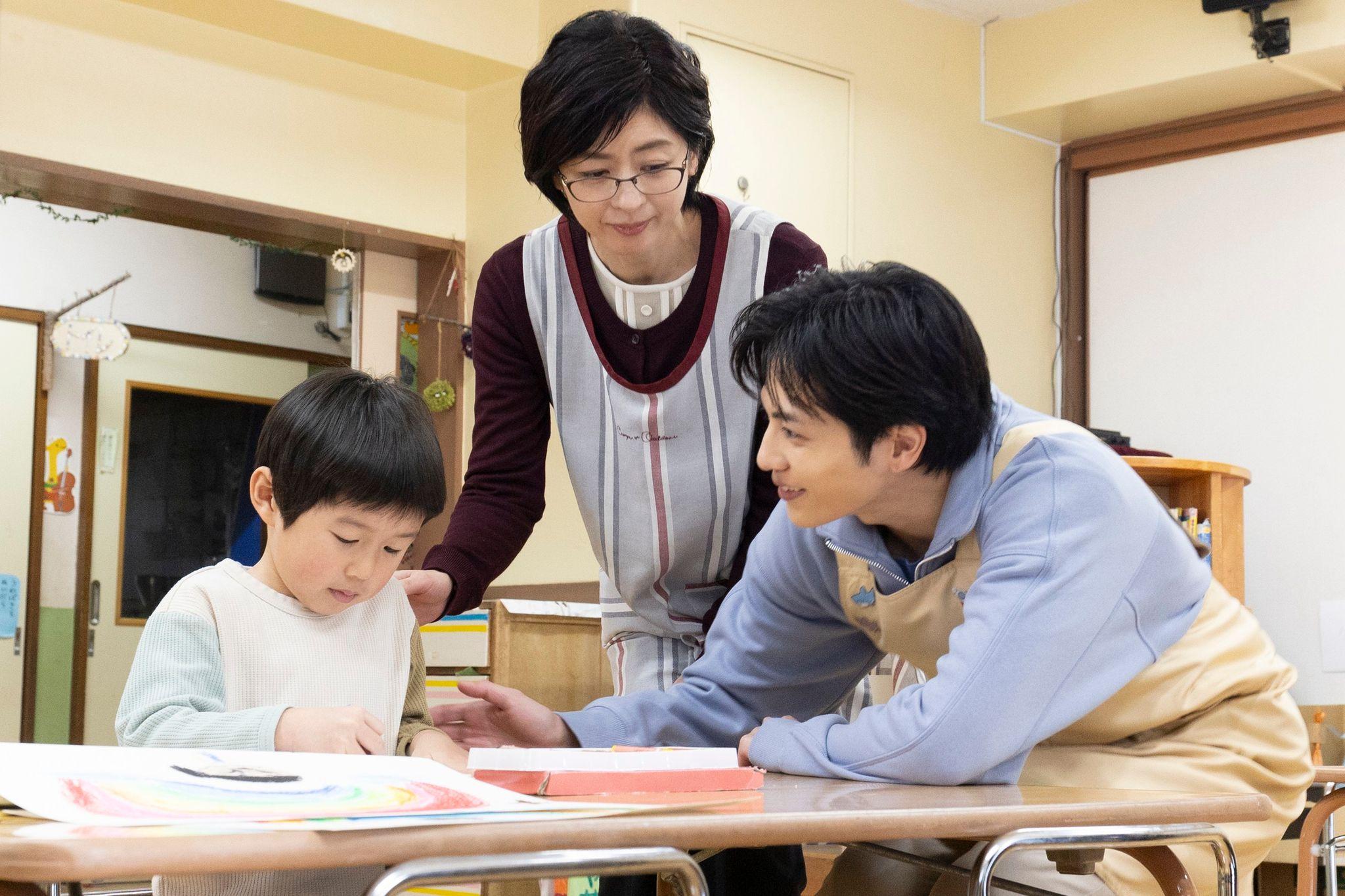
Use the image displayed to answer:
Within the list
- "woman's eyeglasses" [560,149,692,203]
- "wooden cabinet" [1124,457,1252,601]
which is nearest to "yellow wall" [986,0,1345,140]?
"wooden cabinet" [1124,457,1252,601]

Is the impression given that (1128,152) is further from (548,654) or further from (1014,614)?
(1014,614)

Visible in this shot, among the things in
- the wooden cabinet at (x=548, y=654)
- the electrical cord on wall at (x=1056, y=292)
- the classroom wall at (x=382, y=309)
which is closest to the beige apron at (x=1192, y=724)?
the wooden cabinet at (x=548, y=654)

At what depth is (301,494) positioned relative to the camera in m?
1.38

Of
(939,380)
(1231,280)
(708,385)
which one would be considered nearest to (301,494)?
(708,385)

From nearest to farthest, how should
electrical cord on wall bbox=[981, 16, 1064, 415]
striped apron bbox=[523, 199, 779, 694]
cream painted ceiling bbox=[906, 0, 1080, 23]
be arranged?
striped apron bbox=[523, 199, 779, 694] < cream painted ceiling bbox=[906, 0, 1080, 23] < electrical cord on wall bbox=[981, 16, 1064, 415]

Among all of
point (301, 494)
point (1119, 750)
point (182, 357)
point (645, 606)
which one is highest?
point (182, 357)

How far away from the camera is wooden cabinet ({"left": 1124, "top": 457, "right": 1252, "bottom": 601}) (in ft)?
12.5

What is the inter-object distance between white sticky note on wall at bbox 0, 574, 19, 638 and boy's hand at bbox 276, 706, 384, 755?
4.85m

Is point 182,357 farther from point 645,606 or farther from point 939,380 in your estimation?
point 939,380

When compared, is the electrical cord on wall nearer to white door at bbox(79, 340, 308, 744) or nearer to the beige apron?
white door at bbox(79, 340, 308, 744)

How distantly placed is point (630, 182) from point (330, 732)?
68cm

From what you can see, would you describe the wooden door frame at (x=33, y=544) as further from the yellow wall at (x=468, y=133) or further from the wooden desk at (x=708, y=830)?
the wooden desk at (x=708, y=830)

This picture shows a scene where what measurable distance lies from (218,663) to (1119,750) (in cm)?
82

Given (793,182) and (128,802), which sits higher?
(793,182)
